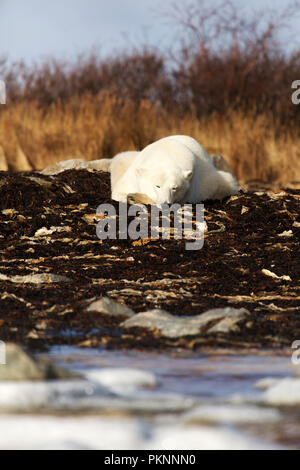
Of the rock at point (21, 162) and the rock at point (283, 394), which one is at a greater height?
the rock at point (21, 162)

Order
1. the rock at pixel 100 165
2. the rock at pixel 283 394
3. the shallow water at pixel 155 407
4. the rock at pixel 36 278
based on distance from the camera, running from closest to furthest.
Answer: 1. the shallow water at pixel 155 407
2. the rock at pixel 283 394
3. the rock at pixel 36 278
4. the rock at pixel 100 165

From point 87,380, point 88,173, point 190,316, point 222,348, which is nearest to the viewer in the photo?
point 87,380

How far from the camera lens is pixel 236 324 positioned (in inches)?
161

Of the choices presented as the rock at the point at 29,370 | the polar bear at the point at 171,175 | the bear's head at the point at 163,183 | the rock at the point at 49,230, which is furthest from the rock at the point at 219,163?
the rock at the point at 29,370

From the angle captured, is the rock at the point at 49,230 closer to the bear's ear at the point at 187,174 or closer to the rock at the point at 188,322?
the bear's ear at the point at 187,174

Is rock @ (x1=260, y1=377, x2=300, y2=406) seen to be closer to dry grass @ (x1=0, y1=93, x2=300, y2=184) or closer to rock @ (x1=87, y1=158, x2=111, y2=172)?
rock @ (x1=87, y1=158, x2=111, y2=172)

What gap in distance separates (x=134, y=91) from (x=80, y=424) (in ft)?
74.3

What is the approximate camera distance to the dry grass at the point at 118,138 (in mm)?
13242

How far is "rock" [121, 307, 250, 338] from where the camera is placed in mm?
3990

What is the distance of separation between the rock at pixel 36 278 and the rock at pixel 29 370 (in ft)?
8.10

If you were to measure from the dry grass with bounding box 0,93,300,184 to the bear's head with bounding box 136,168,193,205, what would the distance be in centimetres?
487

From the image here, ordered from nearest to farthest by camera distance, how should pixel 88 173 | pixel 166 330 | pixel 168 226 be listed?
pixel 166 330
pixel 168 226
pixel 88 173
